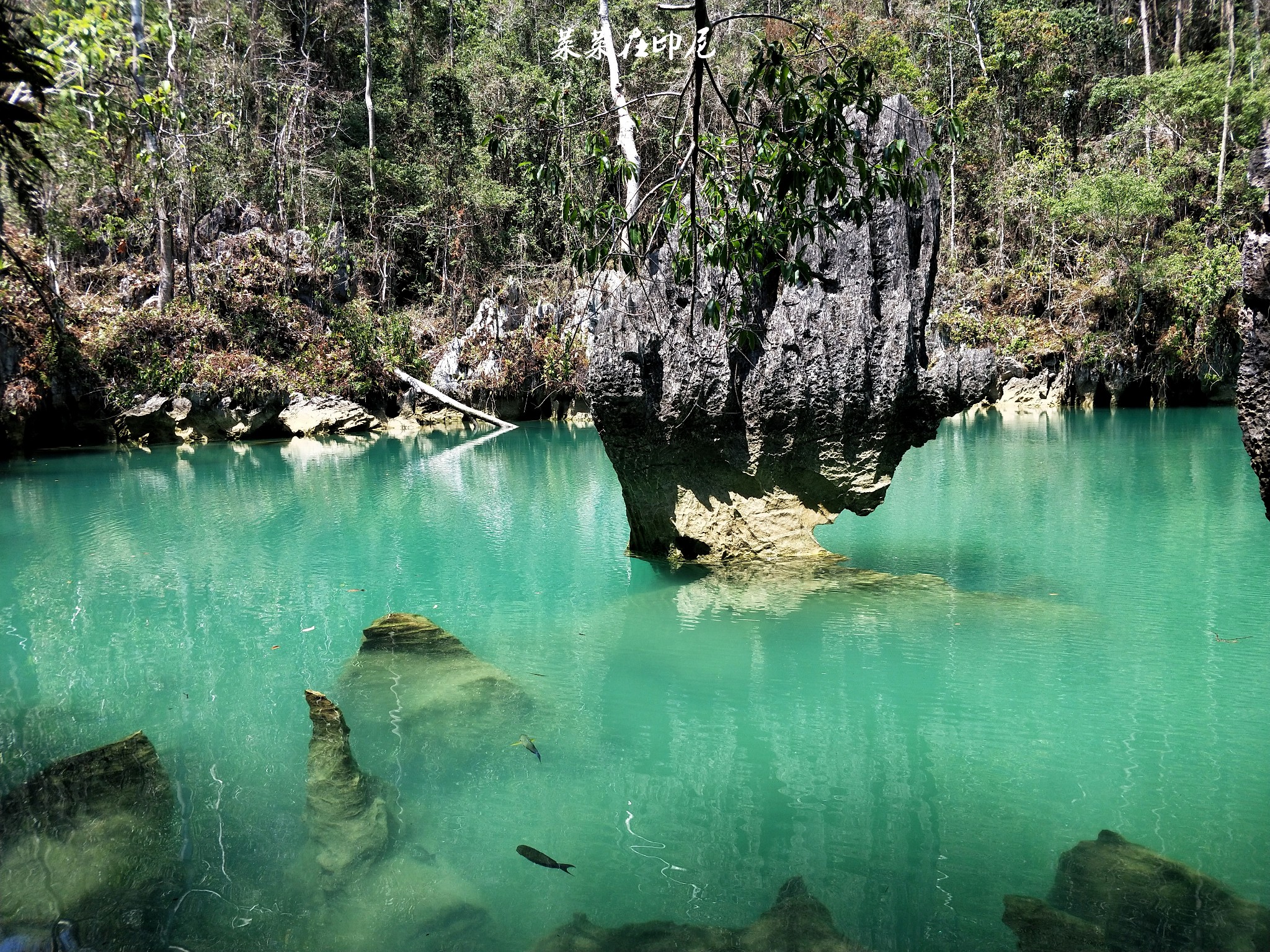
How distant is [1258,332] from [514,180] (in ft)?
101

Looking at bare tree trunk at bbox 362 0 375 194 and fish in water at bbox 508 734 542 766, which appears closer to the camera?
fish in water at bbox 508 734 542 766

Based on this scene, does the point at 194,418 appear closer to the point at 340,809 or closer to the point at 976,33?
the point at 340,809

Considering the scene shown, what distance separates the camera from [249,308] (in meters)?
25.6

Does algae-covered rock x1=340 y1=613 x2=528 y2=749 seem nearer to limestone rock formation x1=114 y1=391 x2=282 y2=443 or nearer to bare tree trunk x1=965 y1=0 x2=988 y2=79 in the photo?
limestone rock formation x1=114 y1=391 x2=282 y2=443

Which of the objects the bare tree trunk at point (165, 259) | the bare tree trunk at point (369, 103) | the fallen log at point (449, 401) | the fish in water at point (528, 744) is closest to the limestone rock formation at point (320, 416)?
the fallen log at point (449, 401)

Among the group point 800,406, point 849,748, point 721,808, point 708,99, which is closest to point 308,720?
point 721,808

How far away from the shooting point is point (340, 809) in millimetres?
3938

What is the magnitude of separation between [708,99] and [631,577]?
2232 centimetres

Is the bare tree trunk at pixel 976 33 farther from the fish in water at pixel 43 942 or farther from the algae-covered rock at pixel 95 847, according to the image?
the fish in water at pixel 43 942

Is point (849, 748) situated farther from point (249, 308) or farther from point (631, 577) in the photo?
point (249, 308)

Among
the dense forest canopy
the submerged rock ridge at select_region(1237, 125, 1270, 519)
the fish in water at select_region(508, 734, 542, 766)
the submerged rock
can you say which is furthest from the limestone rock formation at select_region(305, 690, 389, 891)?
the dense forest canopy

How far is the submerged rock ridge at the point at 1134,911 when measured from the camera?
296 centimetres

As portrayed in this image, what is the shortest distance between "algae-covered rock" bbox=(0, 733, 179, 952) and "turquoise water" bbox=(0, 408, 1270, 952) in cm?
15

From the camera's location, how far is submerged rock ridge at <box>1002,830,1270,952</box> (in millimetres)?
2959
